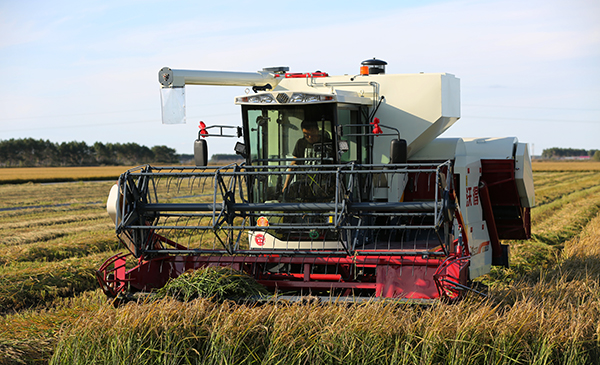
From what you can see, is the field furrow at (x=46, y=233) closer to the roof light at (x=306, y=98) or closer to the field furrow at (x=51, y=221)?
the field furrow at (x=51, y=221)

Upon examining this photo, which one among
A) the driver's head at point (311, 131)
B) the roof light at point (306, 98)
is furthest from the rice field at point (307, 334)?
the roof light at point (306, 98)

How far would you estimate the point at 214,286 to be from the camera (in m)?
5.40

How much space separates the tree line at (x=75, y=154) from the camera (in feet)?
279

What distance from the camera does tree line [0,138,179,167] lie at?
85062 mm

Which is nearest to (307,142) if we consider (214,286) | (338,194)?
(338,194)

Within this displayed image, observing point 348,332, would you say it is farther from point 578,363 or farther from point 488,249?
point 488,249

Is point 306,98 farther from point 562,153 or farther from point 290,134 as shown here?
point 562,153

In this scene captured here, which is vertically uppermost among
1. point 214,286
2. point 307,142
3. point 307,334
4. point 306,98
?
point 306,98

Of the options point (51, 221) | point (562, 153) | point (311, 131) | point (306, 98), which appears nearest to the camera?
point (306, 98)

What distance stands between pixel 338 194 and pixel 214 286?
1.41 meters

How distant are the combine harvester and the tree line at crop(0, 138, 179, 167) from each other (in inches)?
3003

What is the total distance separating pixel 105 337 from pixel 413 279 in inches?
112

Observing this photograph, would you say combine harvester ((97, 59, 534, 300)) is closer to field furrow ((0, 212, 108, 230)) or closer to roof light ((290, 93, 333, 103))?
roof light ((290, 93, 333, 103))

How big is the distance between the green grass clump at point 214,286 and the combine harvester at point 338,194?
0.24 metres
